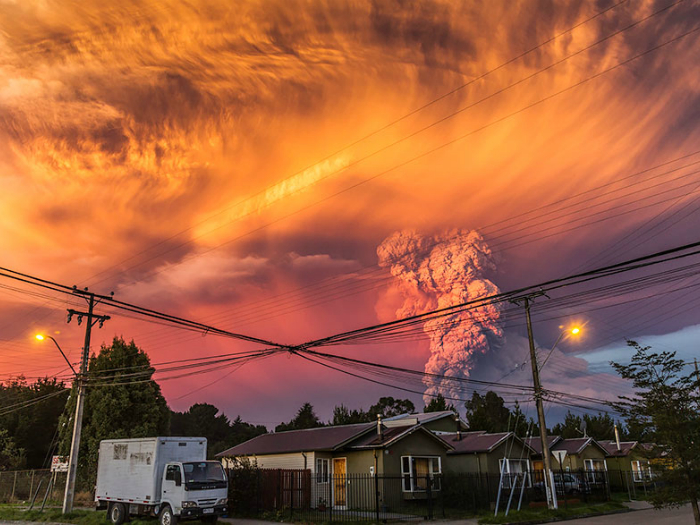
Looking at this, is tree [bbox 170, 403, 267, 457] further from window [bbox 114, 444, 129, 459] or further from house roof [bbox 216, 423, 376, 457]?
window [bbox 114, 444, 129, 459]

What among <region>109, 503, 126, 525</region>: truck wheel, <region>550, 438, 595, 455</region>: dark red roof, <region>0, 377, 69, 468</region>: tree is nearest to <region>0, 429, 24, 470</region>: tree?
<region>0, 377, 69, 468</region>: tree

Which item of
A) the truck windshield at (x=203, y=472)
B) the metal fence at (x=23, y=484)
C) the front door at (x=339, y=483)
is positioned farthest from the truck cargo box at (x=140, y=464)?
the metal fence at (x=23, y=484)

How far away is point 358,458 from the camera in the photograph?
30.6m

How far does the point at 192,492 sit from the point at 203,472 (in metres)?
1.01

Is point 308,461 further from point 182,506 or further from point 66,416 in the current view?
point 66,416

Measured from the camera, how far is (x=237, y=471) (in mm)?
27469

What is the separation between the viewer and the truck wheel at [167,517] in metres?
21.1

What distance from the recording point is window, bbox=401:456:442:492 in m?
30.7

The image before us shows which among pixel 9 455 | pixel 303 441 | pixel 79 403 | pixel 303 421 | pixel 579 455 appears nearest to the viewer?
pixel 79 403

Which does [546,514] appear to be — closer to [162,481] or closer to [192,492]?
[192,492]

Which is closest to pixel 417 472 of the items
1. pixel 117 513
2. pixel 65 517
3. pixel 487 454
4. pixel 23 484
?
pixel 487 454

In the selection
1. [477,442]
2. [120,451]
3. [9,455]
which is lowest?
[120,451]

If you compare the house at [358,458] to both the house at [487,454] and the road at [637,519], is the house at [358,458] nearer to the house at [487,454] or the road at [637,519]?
the house at [487,454]

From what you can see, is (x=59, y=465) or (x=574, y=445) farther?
(x=574, y=445)
